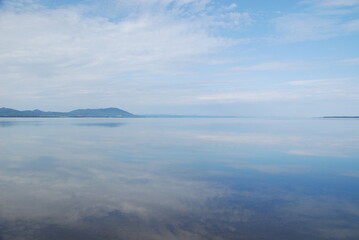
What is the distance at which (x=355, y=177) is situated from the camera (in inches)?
491

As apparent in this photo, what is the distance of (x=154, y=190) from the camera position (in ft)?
33.5

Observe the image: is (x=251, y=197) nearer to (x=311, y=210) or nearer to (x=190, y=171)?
(x=311, y=210)

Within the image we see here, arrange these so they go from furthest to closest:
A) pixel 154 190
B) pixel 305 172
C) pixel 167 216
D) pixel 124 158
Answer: pixel 124 158, pixel 305 172, pixel 154 190, pixel 167 216

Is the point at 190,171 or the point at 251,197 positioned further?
the point at 190,171

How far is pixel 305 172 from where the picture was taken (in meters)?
13.7

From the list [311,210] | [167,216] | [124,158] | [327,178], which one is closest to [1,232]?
[167,216]

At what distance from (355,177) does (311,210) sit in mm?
5911

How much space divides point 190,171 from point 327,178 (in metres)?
6.36

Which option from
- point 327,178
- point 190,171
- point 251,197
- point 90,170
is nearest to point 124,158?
point 90,170

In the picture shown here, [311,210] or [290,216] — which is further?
[311,210]

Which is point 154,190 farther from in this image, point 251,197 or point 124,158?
point 124,158

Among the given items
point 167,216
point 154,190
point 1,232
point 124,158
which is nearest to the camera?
point 1,232

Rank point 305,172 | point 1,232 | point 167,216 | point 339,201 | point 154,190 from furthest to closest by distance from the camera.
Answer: point 305,172, point 154,190, point 339,201, point 167,216, point 1,232

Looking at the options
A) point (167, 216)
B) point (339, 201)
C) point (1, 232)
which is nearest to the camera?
point (1, 232)
